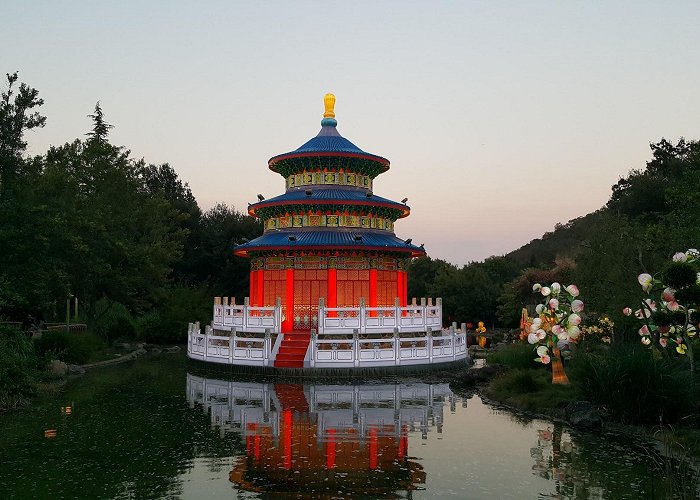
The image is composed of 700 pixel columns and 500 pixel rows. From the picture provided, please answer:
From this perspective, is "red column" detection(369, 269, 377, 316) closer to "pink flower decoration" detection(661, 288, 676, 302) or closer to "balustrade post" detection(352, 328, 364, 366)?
"balustrade post" detection(352, 328, 364, 366)

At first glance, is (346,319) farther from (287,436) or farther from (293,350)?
(287,436)

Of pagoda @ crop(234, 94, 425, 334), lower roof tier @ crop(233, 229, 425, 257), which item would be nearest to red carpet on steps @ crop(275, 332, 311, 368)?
pagoda @ crop(234, 94, 425, 334)

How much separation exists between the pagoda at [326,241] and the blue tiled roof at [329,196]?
5 centimetres

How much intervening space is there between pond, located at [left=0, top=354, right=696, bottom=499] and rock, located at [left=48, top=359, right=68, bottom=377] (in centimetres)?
413

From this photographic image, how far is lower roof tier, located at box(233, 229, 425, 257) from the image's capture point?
1219 inches

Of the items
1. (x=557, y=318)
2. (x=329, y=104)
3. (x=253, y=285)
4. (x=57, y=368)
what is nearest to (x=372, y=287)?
(x=253, y=285)

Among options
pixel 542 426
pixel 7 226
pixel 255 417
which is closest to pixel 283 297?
pixel 7 226

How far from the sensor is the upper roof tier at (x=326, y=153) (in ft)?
114

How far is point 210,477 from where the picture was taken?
11.5m

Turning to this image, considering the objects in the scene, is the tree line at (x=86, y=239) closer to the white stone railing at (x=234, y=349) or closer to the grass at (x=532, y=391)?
the white stone railing at (x=234, y=349)

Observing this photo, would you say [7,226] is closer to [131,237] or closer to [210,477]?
[131,237]

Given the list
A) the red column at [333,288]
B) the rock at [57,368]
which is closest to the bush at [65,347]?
the rock at [57,368]

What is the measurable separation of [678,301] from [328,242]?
19029mm

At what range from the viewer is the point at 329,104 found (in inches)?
1561
